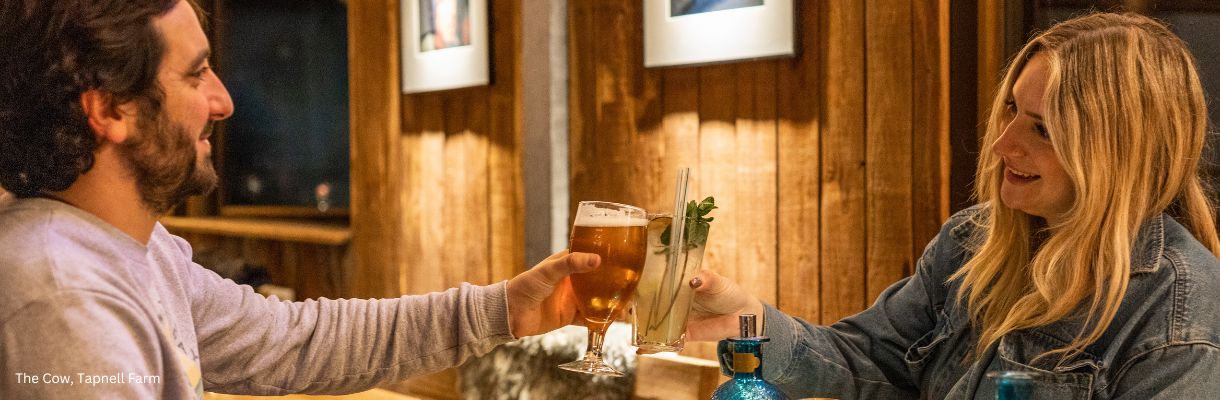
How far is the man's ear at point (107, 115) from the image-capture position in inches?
43.9

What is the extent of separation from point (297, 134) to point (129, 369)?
5208 mm

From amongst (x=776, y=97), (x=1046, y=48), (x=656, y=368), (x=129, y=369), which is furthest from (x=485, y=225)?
(x=129, y=369)

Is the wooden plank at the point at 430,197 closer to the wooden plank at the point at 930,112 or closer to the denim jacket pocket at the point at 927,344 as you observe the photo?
the wooden plank at the point at 930,112

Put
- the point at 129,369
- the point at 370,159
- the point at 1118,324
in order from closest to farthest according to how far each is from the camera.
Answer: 1. the point at 129,369
2. the point at 1118,324
3. the point at 370,159

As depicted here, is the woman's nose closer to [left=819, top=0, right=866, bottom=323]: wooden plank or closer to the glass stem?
the glass stem

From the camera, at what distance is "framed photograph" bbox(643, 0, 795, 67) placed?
117 inches

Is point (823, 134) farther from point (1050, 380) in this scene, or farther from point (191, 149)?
point (191, 149)

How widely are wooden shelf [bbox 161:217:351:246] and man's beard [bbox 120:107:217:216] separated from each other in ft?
12.2

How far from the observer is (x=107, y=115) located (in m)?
1.13

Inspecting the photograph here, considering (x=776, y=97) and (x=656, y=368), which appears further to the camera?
(x=776, y=97)

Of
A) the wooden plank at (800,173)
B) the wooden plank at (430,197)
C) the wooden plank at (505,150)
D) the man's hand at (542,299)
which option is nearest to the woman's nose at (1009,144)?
the man's hand at (542,299)

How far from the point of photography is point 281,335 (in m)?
1.60

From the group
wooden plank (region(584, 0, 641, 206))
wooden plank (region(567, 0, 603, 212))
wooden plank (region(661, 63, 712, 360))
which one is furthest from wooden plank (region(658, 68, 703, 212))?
wooden plank (region(567, 0, 603, 212))

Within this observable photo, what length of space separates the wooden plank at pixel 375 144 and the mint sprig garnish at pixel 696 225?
10.5 ft
